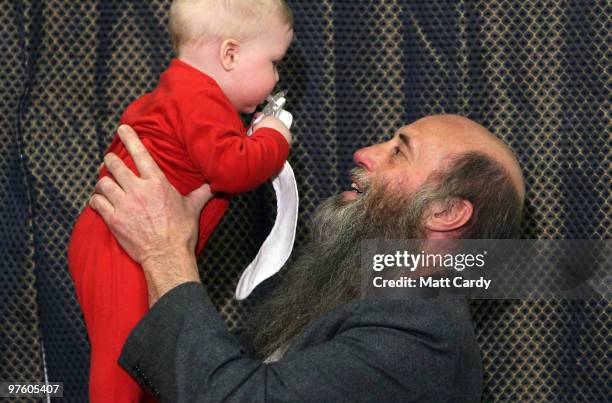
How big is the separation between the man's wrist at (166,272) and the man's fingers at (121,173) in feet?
0.47

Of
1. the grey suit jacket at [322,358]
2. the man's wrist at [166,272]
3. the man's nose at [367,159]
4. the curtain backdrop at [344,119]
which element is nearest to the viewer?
the grey suit jacket at [322,358]

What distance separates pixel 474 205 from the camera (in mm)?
1617

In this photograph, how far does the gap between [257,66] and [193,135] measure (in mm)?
198

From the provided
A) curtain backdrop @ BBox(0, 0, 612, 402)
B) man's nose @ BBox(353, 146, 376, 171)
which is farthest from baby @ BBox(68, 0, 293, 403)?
curtain backdrop @ BBox(0, 0, 612, 402)

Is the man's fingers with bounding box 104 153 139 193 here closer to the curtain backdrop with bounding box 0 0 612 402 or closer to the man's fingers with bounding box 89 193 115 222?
the man's fingers with bounding box 89 193 115 222

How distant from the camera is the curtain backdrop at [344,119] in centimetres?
208

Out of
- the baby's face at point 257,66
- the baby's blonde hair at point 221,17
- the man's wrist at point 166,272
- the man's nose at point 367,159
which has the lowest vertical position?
the man's wrist at point 166,272

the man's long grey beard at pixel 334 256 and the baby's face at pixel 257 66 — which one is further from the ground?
the baby's face at pixel 257 66

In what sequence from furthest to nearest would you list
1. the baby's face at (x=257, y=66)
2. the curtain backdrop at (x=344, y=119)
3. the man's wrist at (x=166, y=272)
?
the curtain backdrop at (x=344, y=119)
the baby's face at (x=257, y=66)
the man's wrist at (x=166, y=272)

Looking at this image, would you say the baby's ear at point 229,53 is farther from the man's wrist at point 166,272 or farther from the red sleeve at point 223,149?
the man's wrist at point 166,272

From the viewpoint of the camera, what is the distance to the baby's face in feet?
5.18

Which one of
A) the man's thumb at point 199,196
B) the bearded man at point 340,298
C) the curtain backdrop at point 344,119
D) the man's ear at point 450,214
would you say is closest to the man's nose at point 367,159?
the bearded man at point 340,298

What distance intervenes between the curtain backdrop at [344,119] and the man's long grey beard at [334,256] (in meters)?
0.43

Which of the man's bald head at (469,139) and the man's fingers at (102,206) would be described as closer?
the man's fingers at (102,206)
